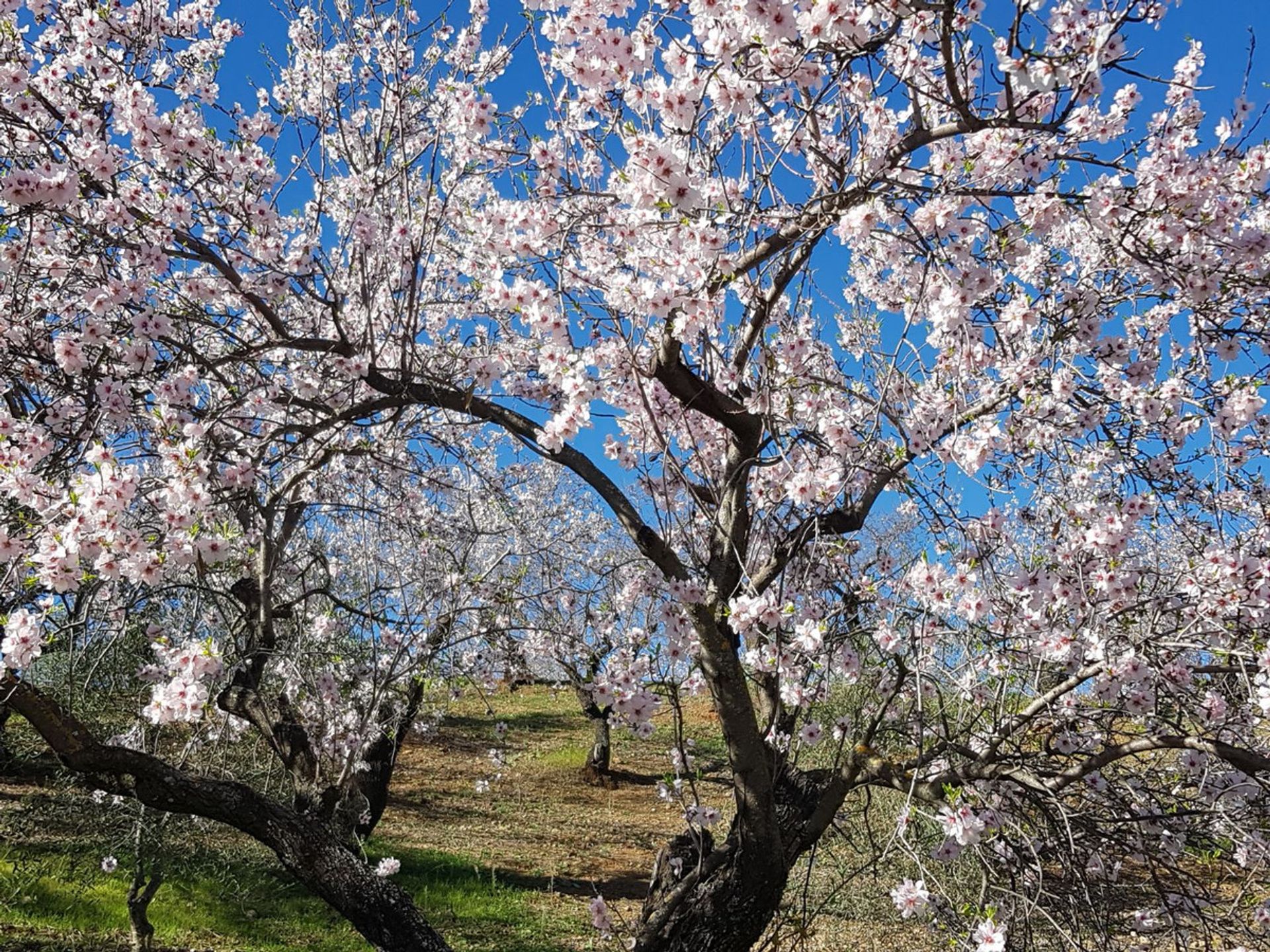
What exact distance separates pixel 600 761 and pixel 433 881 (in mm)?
5834

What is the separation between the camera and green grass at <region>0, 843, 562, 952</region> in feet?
19.9

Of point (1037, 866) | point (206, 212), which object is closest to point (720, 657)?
point (1037, 866)

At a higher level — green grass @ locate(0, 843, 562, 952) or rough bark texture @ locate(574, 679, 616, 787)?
rough bark texture @ locate(574, 679, 616, 787)

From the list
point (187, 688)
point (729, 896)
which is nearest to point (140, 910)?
point (187, 688)

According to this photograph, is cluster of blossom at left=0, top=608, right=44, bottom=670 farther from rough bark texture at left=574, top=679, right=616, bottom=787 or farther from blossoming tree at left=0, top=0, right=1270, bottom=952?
rough bark texture at left=574, top=679, right=616, bottom=787

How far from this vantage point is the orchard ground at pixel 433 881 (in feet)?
20.1

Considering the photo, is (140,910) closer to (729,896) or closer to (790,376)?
(729,896)

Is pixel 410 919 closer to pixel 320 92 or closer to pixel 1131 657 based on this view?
pixel 1131 657

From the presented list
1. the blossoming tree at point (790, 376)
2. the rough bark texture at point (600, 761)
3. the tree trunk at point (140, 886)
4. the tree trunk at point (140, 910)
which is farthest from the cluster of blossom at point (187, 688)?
the rough bark texture at point (600, 761)

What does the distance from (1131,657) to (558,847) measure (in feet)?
25.3

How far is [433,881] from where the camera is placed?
7.80 meters

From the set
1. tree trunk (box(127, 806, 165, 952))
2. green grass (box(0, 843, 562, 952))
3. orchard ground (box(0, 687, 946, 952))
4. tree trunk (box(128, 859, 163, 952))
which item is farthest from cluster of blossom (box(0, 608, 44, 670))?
green grass (box(0, 843, 562, 952))

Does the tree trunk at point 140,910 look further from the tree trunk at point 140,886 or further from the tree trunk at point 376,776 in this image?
the tree trunk at point 376,776

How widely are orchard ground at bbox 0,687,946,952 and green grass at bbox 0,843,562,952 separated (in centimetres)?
1
